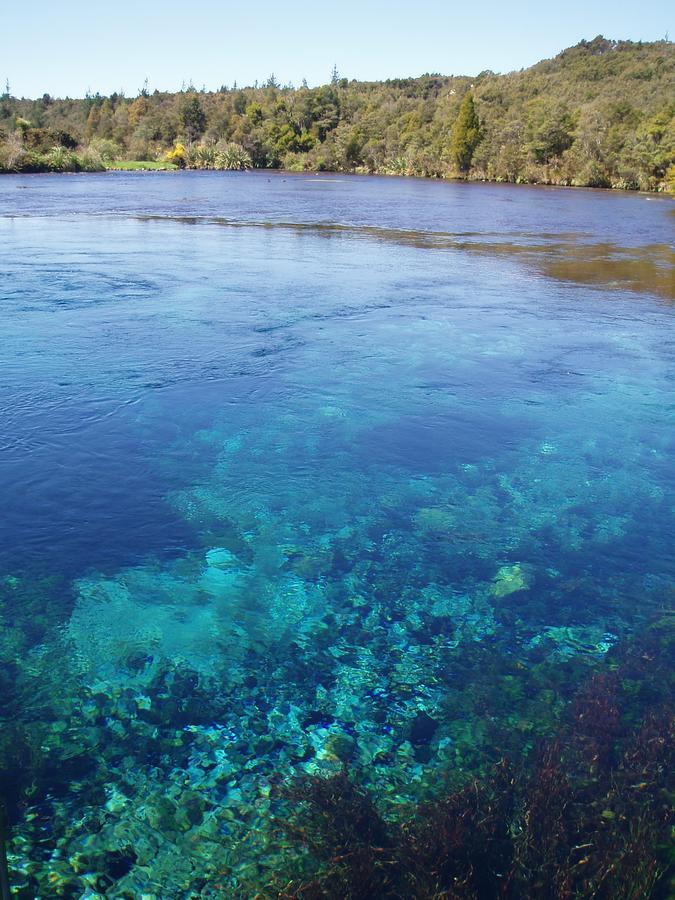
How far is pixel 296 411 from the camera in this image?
10.1 m

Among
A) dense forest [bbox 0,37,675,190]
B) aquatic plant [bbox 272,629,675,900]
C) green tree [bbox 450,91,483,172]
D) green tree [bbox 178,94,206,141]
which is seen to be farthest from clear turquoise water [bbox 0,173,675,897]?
green tree [bbox 178,94,206,141]

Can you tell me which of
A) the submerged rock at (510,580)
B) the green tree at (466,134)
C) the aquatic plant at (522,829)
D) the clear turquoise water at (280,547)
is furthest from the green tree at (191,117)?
the aquatic plant at (522,829)

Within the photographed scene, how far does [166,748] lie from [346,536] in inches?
120

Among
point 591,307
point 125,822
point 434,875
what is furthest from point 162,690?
point 591,307

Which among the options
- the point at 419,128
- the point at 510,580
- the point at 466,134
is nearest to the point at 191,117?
the point at 419,128

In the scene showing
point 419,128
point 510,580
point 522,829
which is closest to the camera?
point 522,829

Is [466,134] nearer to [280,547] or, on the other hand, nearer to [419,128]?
[419,128]

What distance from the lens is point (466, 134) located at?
82.8m

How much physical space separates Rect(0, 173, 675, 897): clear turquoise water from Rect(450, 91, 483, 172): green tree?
7516 centimetres

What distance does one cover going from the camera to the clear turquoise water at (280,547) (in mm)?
4348

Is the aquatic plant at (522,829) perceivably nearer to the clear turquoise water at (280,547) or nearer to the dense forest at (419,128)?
the clear turquoise water at (280,547)

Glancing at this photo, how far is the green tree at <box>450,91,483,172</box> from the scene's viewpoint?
Answer: 82.8 m

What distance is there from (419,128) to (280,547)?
10387 cm

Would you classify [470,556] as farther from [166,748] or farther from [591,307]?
[591,307]
